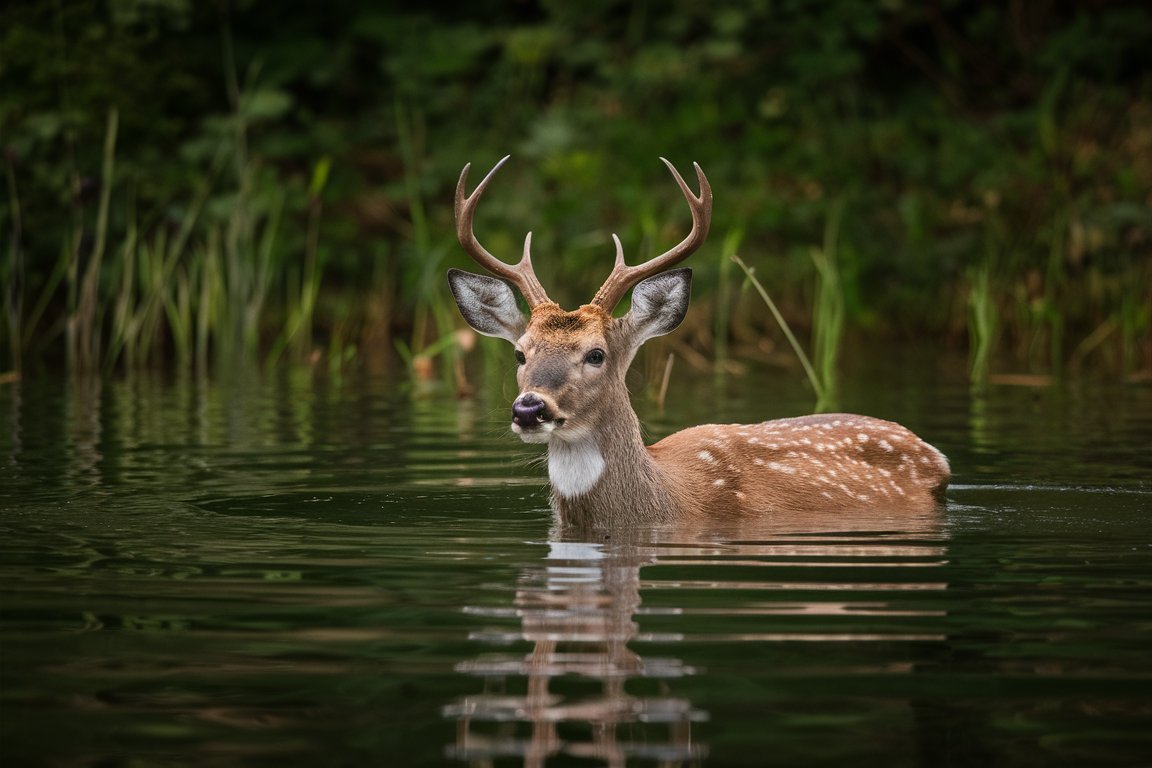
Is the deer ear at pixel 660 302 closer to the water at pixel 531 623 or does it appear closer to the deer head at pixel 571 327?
the deer head at pixel 571 327

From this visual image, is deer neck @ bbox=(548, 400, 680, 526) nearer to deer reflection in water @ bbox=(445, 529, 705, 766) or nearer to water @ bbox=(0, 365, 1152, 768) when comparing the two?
water @ bbox=(0, 365, 1152, 768)

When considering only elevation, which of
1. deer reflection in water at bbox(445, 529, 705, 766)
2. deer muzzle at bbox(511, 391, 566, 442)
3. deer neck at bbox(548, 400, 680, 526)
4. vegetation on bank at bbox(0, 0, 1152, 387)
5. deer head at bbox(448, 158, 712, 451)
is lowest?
deer reflection in water at bbox(445, 529, 705, 766)

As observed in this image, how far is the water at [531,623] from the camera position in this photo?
12.0ft

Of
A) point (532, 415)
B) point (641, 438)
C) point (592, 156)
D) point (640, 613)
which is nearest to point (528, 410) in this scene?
point (532, 415)

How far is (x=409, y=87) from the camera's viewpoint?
1936 centimetres

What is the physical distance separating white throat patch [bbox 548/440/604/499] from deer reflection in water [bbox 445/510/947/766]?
0.23 m

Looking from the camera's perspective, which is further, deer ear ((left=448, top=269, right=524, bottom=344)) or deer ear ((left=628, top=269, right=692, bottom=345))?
deer ear ((left=448, top=269, right=524, bottom=344))

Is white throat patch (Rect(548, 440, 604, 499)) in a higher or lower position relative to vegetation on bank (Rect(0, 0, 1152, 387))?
lower

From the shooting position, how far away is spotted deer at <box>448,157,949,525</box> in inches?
275

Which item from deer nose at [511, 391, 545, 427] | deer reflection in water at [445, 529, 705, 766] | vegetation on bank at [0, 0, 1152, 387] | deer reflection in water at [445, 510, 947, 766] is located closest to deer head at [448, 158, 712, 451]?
deer nose at [511, 391, 545, 427]

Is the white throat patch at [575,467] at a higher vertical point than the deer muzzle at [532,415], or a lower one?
lower

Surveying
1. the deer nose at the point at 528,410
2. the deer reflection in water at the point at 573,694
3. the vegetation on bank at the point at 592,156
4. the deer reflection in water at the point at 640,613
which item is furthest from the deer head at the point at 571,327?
the vegetation on bank at the point at 592,156

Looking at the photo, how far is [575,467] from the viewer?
7016 millimetres

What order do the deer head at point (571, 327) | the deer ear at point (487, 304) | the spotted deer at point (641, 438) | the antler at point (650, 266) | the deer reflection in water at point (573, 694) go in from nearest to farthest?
the deer reflection in water at point (573, 694) < the deer head at point (571, 327) < the spotted deer at point (641, 438) < the antler at point (650, 266) < the deer ear at point (487, 304)
